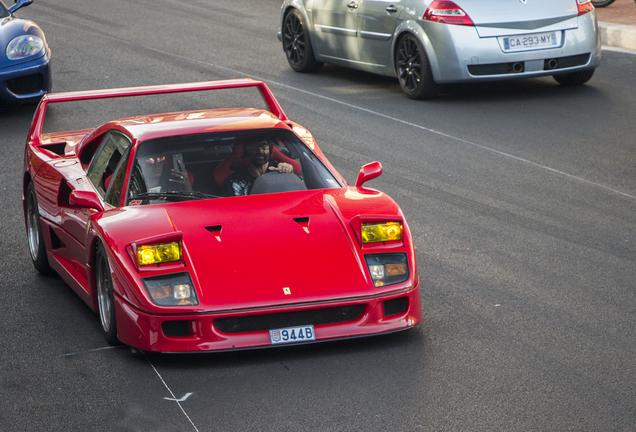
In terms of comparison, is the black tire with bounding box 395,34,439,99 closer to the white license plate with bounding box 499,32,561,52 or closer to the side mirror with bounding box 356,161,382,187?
the white license plate with bounding box 499,32,561,52

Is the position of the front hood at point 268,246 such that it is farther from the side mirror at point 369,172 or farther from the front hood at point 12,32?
Answer: the front hood at point 12,32

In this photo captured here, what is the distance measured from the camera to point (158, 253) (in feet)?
15.3

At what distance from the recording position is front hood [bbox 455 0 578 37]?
10625mm

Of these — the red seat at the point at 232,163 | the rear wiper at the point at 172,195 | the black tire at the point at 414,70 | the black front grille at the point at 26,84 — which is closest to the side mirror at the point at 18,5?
the black front grille at the point at 26,84

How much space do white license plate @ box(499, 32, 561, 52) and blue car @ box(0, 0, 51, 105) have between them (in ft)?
17.1

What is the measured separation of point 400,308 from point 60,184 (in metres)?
2.42

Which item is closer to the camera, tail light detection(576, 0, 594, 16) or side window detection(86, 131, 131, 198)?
side window detection(86, 131, 131, 198)

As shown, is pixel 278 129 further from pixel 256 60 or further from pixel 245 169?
pixel 256 60

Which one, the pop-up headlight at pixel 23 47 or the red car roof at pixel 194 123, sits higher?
the red car roof at pixel 194 123

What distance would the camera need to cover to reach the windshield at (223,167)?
5352 millimetres

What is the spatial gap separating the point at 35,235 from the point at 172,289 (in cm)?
238

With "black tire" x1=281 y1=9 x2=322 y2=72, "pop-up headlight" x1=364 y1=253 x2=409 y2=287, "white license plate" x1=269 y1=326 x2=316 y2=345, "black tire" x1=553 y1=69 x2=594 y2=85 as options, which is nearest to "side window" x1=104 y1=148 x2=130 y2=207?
"white license plate" x1=269 y1=326 x2=316 y2=345

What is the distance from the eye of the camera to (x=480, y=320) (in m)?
5.22

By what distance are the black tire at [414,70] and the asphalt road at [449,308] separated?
18 centimetres
